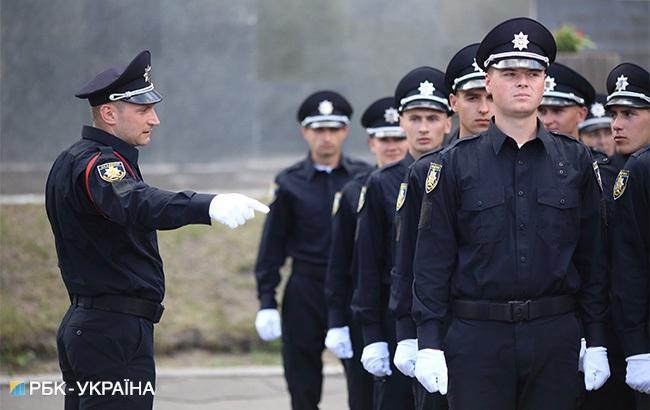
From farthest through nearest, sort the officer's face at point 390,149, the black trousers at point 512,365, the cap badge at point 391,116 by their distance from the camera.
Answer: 1. the cap badge at point 391,116
2. the officer's face at point 390,149
3. the black trousers at point 512,365

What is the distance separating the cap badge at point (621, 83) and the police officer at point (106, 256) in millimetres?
2283

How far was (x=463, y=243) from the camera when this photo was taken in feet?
14.7

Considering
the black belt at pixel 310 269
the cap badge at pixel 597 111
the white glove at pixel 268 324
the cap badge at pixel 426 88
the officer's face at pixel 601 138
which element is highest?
the cap badge at pixel 426 88

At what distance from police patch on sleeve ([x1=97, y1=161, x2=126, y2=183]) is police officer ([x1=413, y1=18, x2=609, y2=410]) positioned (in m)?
1.27

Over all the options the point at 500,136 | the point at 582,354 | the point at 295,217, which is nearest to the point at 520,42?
the point at 500,136

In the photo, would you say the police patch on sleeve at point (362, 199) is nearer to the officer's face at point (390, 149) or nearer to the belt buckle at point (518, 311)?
the officer's face at point (390, 149)

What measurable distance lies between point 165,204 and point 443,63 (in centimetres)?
836

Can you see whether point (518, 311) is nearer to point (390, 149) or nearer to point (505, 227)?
point (505, 227)

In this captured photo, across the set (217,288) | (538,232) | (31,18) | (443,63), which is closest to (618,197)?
(538,232)

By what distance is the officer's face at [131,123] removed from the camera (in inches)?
198

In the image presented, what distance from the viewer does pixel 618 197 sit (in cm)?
502

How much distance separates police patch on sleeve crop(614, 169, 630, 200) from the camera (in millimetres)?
5000

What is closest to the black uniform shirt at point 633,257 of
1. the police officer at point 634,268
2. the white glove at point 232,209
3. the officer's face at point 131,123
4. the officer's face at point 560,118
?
the police officer at point 634,268

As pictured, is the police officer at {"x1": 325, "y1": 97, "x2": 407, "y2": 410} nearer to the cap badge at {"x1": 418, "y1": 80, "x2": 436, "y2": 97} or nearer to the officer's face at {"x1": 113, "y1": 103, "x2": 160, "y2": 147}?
the cap badge at {"x1": 418, "y1": 80, "x2": 436, "y2": 97}
